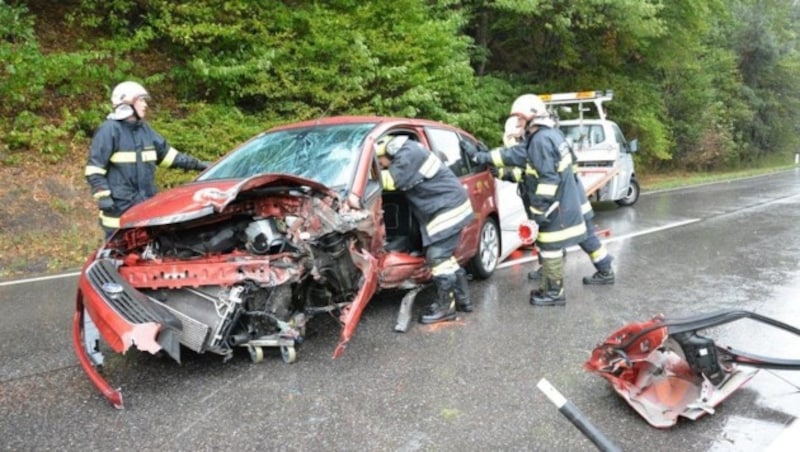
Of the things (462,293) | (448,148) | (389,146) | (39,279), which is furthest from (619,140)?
(39,279)

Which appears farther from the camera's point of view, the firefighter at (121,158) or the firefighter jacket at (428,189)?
the firefighter at (121,158)

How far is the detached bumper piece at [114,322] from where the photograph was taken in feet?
11.0

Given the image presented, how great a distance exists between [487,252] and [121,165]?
344cm

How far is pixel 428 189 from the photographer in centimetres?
495

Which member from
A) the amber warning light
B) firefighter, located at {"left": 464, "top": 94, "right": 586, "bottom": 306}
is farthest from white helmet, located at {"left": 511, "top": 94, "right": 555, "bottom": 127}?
the amber warning light

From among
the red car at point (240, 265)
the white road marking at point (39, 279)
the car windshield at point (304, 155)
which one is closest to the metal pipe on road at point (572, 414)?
the red car at point (240, 265)

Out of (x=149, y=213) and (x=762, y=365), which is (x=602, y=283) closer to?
(x=762, y=365)

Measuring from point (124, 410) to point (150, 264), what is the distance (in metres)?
0.87

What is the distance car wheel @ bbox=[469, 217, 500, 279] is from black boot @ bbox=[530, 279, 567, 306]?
79cm

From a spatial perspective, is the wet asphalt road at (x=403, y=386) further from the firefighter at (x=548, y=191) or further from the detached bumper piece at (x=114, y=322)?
the firefighter at (x=548, y=191)

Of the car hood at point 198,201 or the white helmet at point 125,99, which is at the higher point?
the white helmet at point 125,99

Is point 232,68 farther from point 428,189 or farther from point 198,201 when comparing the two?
point 198,201

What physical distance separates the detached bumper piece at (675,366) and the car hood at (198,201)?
196 centimetres

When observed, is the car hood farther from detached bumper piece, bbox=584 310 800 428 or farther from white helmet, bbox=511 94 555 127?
white helmet, bbox=511 94 555 127
